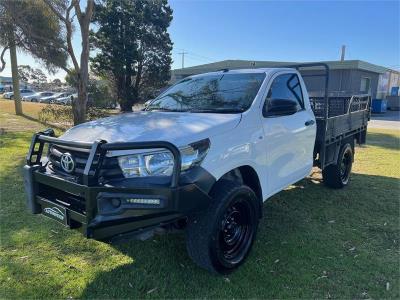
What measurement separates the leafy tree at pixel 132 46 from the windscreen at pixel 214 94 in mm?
22411

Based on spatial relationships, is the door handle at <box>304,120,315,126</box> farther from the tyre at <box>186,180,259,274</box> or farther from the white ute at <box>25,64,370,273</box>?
the tyre at <box>186,180,259,274</box>

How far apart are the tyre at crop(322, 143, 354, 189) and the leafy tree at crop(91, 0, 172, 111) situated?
2169cm

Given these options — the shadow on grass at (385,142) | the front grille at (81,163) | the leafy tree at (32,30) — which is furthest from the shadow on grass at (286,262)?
the leafy tree at (32,30)

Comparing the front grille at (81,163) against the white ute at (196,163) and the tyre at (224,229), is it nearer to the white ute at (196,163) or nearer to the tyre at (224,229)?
the white ute at (196,163)

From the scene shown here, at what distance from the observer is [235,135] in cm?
337

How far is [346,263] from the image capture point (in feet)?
12.0

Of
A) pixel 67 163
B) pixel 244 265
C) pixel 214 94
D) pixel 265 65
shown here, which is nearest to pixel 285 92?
pixel 214 94

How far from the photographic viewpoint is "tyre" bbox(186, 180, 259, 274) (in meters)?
3.04

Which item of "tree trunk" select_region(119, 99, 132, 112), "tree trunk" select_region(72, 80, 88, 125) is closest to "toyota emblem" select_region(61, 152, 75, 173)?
"tree trunk" select_region(72, 80, 88, 125)

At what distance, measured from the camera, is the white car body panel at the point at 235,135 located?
10.1ft

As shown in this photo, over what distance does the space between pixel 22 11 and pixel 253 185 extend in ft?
44.3

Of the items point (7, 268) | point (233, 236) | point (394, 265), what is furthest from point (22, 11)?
point (394, 265)

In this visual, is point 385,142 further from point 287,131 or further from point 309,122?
point 287,131

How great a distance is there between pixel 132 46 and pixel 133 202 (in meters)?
25.3
